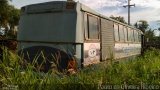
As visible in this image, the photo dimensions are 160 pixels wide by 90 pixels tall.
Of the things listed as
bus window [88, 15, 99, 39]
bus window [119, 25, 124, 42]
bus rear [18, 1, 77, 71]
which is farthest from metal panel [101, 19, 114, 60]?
bus rear [18, 1, 77, 71]

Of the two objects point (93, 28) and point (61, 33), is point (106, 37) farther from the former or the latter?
point (61, 33)

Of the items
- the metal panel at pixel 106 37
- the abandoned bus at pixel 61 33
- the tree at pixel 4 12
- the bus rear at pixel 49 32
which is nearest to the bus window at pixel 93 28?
the abandoned bus at pixel 61 33

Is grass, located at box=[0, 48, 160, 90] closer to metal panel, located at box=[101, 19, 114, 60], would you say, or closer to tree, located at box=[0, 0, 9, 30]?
metal panel, located at box=[101, 19, 114, 60]

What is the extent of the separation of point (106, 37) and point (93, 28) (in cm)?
175

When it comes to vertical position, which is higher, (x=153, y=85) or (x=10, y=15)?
(x=10, y=15)

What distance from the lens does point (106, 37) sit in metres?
13.0

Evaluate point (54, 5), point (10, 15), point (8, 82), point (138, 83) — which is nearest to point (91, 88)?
point (138, 83)

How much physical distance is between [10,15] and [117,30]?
1264 inches

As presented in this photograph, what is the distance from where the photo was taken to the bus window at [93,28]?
11.1 meters

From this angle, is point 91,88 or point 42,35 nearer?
point 91,88

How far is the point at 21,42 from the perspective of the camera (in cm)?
1133

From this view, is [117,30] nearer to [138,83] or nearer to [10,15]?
[138,83]

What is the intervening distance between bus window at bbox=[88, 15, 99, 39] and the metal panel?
732 mm

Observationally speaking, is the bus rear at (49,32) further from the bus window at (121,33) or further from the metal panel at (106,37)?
the bus window at (121,33)
